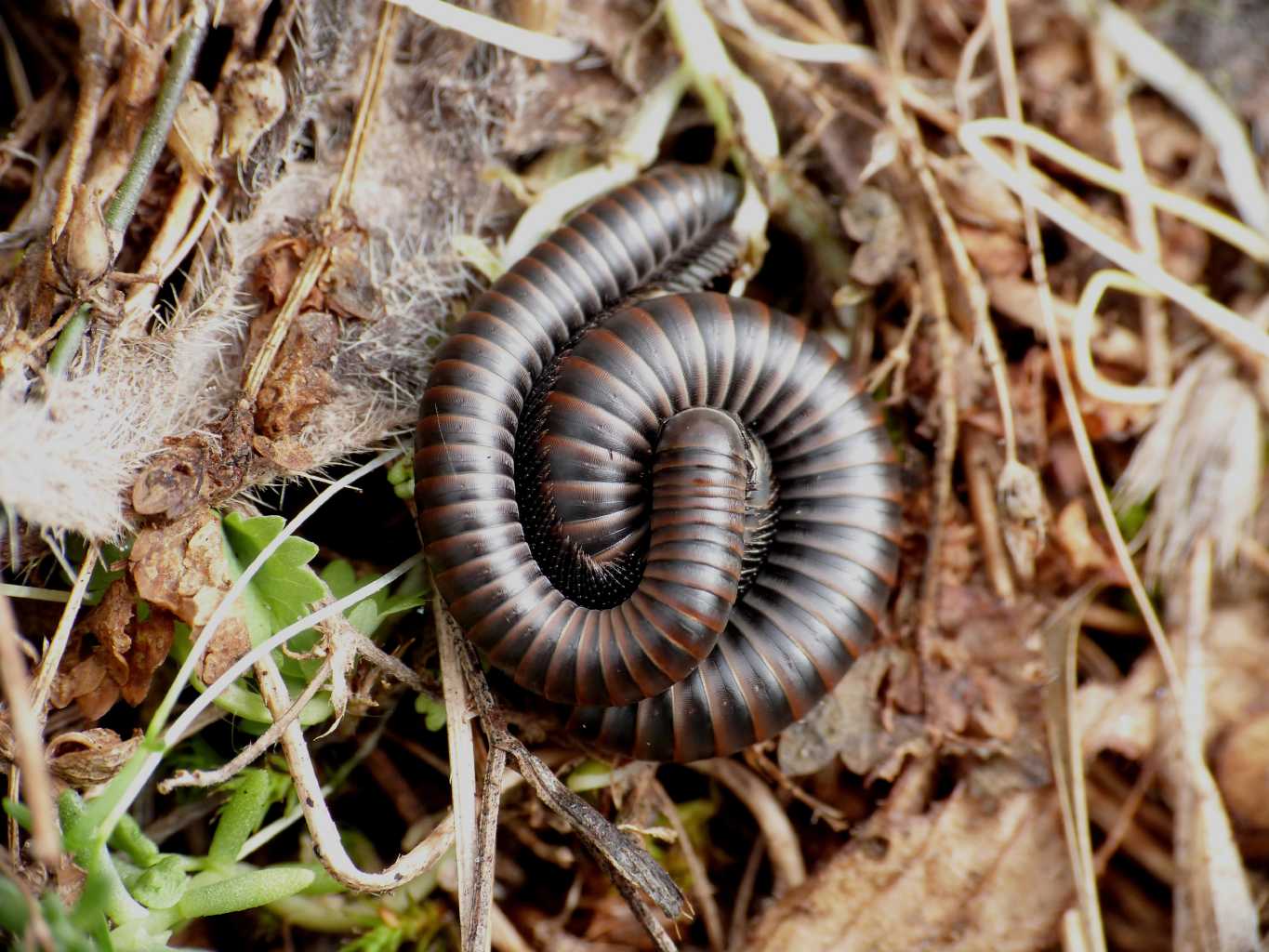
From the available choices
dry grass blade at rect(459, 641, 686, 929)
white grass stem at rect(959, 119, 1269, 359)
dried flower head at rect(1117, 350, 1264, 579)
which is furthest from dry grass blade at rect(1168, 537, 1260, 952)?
dry grass blade at rect(459, 641, 686, 929)

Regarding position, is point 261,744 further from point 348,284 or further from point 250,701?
point 348,284

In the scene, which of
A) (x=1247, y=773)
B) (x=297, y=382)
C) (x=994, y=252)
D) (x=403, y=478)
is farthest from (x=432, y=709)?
(x=1247, y=773)

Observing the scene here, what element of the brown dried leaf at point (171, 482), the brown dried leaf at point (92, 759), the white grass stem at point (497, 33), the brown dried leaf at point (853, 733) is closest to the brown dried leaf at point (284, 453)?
the brown dried leaf at point (171, 482)

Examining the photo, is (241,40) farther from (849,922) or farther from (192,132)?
(849,922)

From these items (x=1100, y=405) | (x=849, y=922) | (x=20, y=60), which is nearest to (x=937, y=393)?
(x=1100, y=405)

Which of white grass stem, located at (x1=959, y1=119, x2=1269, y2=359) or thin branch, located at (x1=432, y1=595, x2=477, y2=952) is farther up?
white grass stem, located at (x1=959, y1=119, x2=1269, y2=359)

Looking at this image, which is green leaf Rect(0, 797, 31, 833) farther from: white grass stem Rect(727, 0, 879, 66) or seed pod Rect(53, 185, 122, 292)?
white grass stem Rect(727, 0, 879, 66)

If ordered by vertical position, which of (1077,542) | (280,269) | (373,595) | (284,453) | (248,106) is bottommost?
(373,595)
